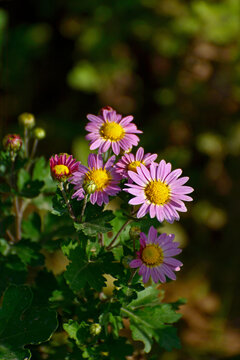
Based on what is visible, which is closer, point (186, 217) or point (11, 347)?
point (11, 347)

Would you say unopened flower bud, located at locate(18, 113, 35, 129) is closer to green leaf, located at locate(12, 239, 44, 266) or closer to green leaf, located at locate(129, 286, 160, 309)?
green leaf, located at locate(12, 239, 44, 266)

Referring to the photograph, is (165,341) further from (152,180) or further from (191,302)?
(191,302)

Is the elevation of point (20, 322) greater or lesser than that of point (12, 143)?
lesser

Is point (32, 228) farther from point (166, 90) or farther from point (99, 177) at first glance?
point (166, 90)

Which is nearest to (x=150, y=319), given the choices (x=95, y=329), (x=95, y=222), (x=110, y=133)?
(x=95, y=329)

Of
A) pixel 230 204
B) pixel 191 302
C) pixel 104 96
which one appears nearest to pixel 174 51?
pixel 104 96
